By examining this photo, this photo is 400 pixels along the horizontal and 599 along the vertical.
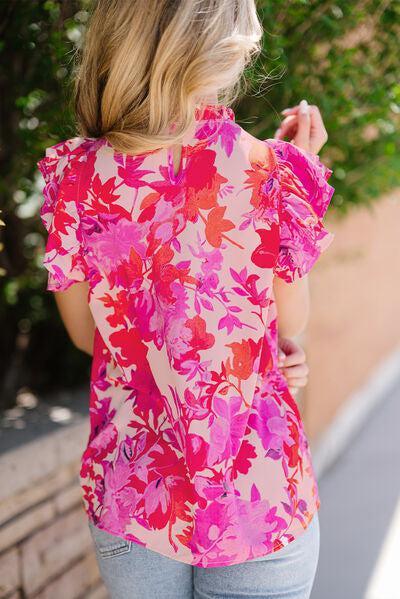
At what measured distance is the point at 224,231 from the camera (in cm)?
138

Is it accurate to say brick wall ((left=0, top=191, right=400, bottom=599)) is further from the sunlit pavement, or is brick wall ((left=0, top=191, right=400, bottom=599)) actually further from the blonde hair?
the blonde hair

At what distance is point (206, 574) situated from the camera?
1.47 metres

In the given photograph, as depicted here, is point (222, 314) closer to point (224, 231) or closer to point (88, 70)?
point (224, 231)

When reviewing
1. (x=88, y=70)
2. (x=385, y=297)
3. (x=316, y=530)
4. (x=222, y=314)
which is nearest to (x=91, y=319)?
(x=222, y=314)

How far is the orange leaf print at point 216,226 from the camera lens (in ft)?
4.51

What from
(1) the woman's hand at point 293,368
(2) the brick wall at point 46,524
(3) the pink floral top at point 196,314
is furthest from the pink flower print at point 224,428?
(2) the brick wall at point 46,524

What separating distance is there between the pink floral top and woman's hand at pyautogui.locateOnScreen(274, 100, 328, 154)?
21 centimetres

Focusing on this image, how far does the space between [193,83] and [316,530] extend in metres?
0.87

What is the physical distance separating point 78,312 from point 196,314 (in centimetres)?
42

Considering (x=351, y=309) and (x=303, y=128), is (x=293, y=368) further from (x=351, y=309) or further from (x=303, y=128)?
(x=351, y=309)

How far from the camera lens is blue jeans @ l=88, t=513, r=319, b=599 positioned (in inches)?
56.9

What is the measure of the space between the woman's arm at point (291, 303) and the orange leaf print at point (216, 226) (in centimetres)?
22

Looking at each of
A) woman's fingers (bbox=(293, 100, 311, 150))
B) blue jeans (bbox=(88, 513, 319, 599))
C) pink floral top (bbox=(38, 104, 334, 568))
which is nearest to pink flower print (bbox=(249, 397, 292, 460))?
pink floral top (bbox=(38, 104, 334, 568))

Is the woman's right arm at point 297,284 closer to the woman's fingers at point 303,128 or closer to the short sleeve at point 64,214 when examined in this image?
the woman's fingers at point 303,128
